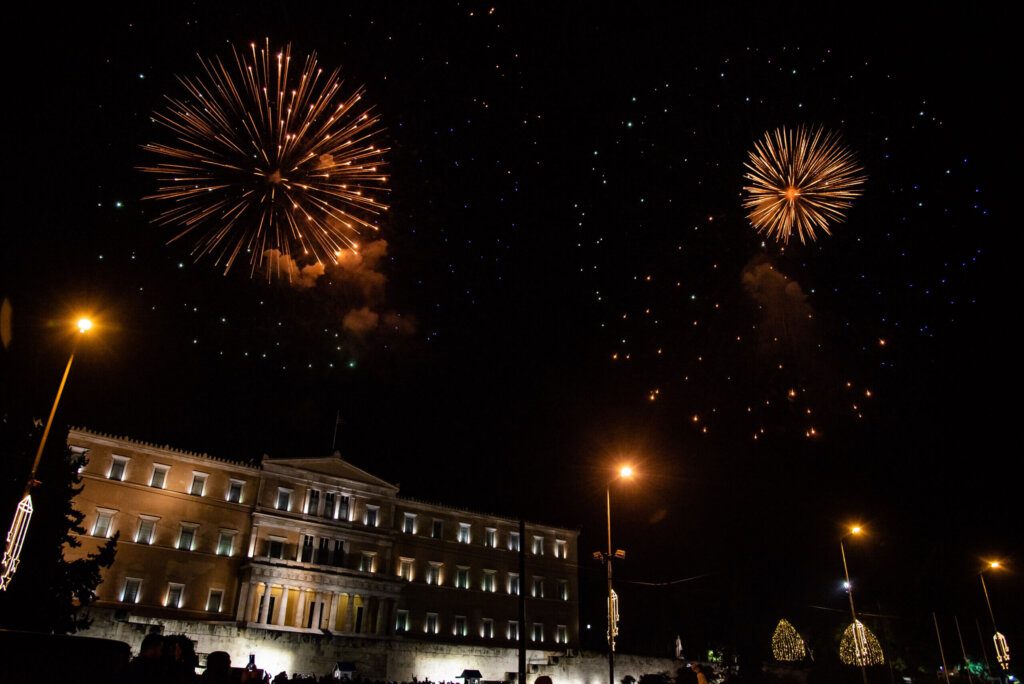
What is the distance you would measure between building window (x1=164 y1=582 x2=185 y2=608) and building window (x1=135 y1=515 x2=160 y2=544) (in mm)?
2836

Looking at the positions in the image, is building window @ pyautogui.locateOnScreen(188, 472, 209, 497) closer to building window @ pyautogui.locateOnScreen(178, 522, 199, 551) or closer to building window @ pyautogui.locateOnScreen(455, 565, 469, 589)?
building window @ pyautogui.locateOnScreen(178, 522, 199, 551)

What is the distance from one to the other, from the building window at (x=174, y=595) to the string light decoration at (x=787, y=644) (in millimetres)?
45407

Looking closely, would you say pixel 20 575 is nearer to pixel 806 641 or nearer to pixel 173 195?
pixel 173 195

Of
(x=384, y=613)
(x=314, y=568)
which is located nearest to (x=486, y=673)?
(x=384, y=613)

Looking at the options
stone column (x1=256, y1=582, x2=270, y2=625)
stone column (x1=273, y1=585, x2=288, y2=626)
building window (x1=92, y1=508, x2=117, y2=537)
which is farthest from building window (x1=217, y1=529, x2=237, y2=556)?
building window (x1=92, y1=508, x2=117, y2=537)

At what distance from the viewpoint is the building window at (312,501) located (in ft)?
146

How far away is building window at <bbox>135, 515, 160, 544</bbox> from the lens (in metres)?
37.4

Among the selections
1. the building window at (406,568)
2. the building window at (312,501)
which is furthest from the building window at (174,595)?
the building window at (406,568)

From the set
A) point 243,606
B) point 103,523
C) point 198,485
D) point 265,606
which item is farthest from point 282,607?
point 103,523

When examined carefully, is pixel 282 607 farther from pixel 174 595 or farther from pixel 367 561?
pixel 367 561

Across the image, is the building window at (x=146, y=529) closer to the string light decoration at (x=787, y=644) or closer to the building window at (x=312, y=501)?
the building window at (x=312, y=501)

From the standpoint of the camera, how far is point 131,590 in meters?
36.0

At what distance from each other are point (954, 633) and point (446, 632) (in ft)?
→ 121

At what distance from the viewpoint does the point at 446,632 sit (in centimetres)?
4650
